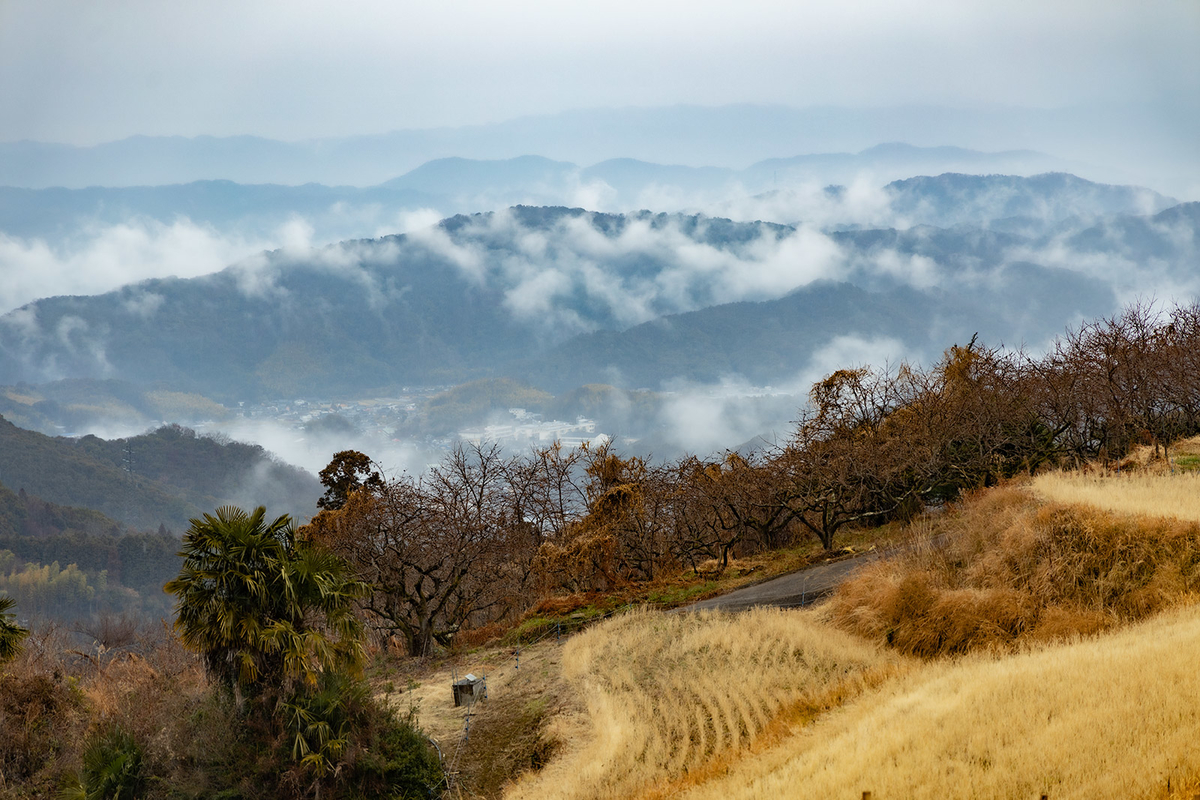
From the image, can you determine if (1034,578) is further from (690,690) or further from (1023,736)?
(690,690)

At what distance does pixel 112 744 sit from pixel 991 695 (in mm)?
13189

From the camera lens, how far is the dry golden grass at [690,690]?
12.7m

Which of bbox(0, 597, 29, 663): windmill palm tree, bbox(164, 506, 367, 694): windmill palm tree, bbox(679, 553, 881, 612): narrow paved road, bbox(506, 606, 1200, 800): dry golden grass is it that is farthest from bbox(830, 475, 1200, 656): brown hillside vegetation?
bbox(0, 597, 29, 663): windmill palm tree

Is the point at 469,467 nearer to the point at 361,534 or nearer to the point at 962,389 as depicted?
the point at 361,534

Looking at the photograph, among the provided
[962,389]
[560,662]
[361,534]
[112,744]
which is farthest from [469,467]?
[112,744]

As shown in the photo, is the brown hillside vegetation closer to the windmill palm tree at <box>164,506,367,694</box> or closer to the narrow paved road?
the narrow paved road

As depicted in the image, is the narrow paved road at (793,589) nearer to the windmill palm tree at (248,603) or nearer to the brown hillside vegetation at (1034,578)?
the brown hillside vegetation at (1034,578)

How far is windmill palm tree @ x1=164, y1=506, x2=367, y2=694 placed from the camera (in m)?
12.2

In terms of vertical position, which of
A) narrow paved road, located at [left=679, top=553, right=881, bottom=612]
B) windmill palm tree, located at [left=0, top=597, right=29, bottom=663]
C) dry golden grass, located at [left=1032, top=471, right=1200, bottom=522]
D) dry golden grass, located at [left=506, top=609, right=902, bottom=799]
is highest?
windmill palm tree, located at [left=0, top=597, right=29, bottom=663]

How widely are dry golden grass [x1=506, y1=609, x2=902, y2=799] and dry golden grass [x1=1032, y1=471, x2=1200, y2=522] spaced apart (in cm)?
554

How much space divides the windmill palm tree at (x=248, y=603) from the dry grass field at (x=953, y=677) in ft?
14.6

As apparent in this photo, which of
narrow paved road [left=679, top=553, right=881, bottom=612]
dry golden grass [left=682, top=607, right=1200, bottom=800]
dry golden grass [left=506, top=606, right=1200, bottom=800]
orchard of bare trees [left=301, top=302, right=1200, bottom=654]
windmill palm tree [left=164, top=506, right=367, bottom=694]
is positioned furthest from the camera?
orchard of bare trees [left=301, top=302, right=1200, bottom=654]

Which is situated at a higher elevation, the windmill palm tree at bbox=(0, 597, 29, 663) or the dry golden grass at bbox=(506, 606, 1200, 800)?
the windmill palm tree at bbox=(0, 597, 29, 663)

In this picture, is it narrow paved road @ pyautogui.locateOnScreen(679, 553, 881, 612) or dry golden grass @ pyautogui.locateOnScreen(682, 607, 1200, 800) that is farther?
narrow paved road @ pyautogui.locateOnScreen(679, 553, 881, 612)
